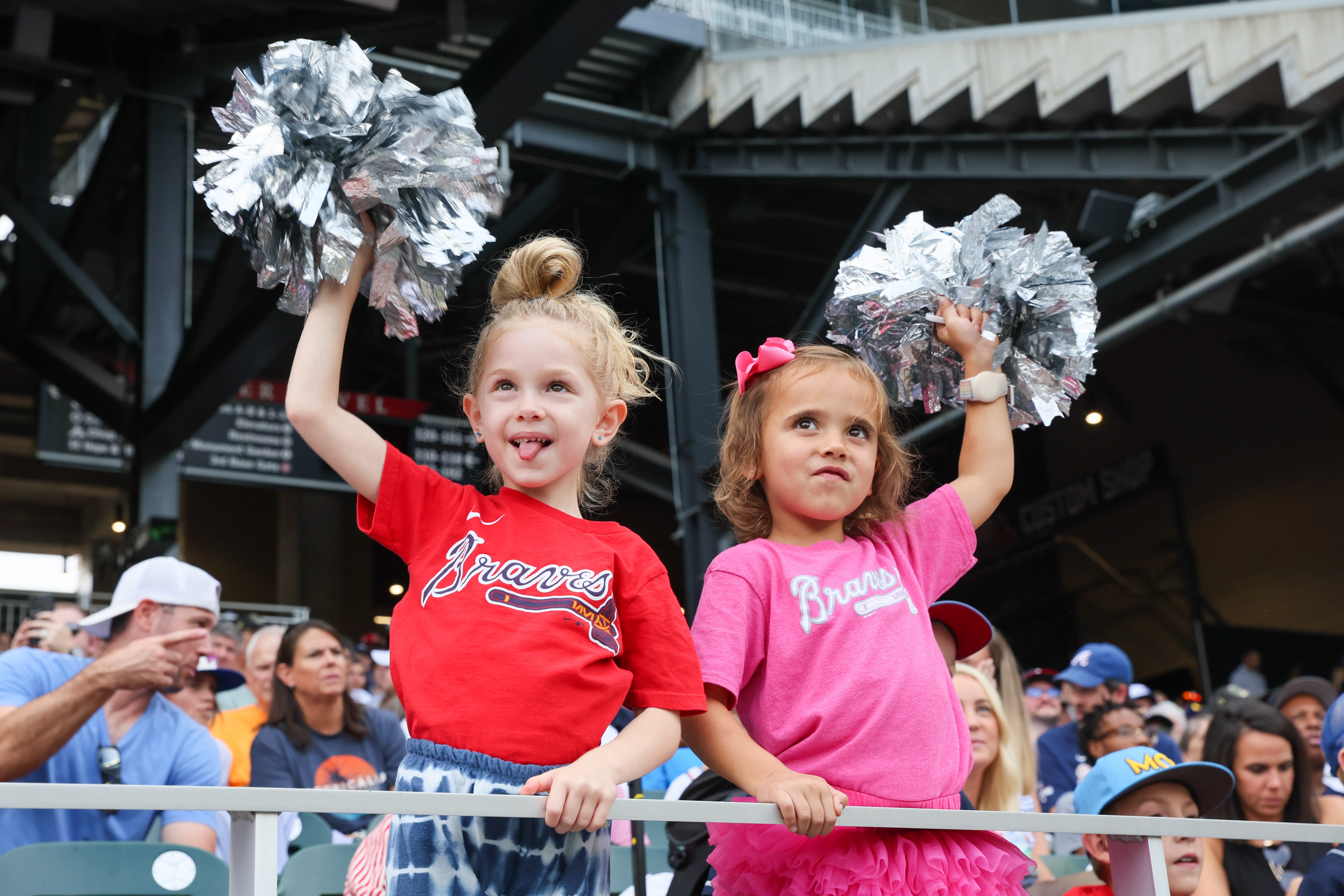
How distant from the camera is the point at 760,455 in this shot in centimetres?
210

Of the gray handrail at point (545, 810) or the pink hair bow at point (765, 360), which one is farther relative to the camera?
the pink hair bow at point (765, 360)

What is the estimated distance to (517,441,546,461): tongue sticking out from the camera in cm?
180

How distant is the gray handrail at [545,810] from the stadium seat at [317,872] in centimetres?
164

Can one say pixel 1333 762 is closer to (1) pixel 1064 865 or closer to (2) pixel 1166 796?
(2) pixel 1166 796

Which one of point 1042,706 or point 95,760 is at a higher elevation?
point 1042,706

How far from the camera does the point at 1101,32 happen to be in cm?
747

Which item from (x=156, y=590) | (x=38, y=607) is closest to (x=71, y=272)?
(x=38, y=607)

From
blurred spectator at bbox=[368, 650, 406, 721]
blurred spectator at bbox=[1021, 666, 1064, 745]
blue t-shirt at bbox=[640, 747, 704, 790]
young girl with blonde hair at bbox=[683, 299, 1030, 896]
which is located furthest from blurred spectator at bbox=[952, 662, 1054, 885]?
blurred spectator at bbox=[1021, 666, 1064, 745]

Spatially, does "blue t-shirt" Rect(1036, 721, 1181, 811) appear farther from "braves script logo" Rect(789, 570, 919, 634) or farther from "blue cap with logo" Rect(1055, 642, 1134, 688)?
"braves script logo" Rect(789, 570, 919, 634)

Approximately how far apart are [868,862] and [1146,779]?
1.17 metres

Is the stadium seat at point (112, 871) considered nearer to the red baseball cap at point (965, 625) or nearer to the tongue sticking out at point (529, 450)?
the tongue sticking out at point (529, 450)

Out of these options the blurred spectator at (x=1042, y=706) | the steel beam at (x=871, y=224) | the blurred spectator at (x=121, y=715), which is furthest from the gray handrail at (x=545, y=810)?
the steel beam at (x=871, y=224)

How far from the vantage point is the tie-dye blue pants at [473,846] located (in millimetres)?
1570

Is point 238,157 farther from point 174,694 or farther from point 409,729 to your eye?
point 174,694
